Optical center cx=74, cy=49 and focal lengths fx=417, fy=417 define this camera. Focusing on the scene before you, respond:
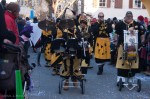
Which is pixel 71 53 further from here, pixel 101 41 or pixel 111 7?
pixel 111 7

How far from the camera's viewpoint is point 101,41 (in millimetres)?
12562

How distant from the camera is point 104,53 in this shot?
12672mm

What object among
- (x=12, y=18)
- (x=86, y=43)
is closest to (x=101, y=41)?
(x=86, y=43)

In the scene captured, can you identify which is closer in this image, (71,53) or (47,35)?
(71,53)

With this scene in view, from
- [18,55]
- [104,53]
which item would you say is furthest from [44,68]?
[18,55]

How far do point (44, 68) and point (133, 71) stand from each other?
4926 millimetres

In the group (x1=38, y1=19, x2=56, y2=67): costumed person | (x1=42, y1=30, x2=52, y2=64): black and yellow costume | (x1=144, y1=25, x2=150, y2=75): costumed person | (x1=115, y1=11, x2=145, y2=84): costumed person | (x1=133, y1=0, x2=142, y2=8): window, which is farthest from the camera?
(x1=133, y1=0, x2=142, y2=8): window

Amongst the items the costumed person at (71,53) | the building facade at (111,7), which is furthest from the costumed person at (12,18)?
the building facade at (111,7)

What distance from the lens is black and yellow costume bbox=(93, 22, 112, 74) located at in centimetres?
1235

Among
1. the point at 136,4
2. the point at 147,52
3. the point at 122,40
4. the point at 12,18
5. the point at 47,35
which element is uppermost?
the point at 136,4

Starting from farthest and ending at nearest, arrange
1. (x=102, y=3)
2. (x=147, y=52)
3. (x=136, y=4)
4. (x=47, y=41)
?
(x=136, y=4)
(x=102, y=3)
(x=47, y=41)
(x=147, y=52)

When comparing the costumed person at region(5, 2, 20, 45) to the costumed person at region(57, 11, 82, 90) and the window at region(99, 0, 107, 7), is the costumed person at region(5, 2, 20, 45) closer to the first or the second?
the costumed person at region(57, 11, 82, 90)

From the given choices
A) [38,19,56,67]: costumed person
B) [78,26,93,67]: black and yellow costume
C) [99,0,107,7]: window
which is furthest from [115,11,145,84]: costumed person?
[99,0,107,7]: window

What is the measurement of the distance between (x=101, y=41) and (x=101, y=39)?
61 mm
